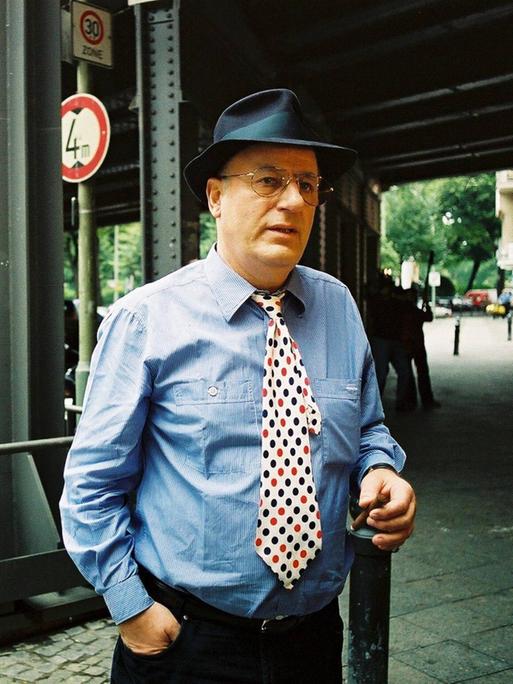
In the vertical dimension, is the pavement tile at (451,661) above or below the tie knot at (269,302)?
below

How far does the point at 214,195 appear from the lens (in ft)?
6.87

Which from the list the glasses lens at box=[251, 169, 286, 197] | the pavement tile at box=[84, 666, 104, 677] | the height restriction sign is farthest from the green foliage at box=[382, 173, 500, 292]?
the glasses lens at box=[251, 169, 286, 197]

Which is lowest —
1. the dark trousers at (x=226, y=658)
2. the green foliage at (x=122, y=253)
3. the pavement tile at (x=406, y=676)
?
the pavement tile at (x=406, y=676)

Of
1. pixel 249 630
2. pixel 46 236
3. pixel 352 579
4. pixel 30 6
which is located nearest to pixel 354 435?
pixel 352 579

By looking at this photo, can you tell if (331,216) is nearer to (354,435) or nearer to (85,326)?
(85,326)

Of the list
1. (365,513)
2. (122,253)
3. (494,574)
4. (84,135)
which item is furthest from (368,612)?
(122,253)

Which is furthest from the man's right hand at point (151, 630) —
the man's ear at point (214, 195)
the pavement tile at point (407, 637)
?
the pavement tile at point (407, 637)

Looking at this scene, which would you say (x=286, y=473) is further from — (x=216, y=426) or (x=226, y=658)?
(x=226, y=658)

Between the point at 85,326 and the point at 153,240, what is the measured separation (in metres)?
2.69

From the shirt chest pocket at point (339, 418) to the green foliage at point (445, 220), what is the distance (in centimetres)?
5687

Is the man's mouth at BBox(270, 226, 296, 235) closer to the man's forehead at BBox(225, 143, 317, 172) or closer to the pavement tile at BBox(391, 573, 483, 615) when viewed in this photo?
the man's forehead at BBox(225, 143, 317, 172)

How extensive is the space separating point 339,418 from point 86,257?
7.52 m

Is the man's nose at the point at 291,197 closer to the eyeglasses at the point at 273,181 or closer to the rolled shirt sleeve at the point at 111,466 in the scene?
the eyeglasses at the point at 273,181

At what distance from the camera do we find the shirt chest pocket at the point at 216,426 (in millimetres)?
1867
